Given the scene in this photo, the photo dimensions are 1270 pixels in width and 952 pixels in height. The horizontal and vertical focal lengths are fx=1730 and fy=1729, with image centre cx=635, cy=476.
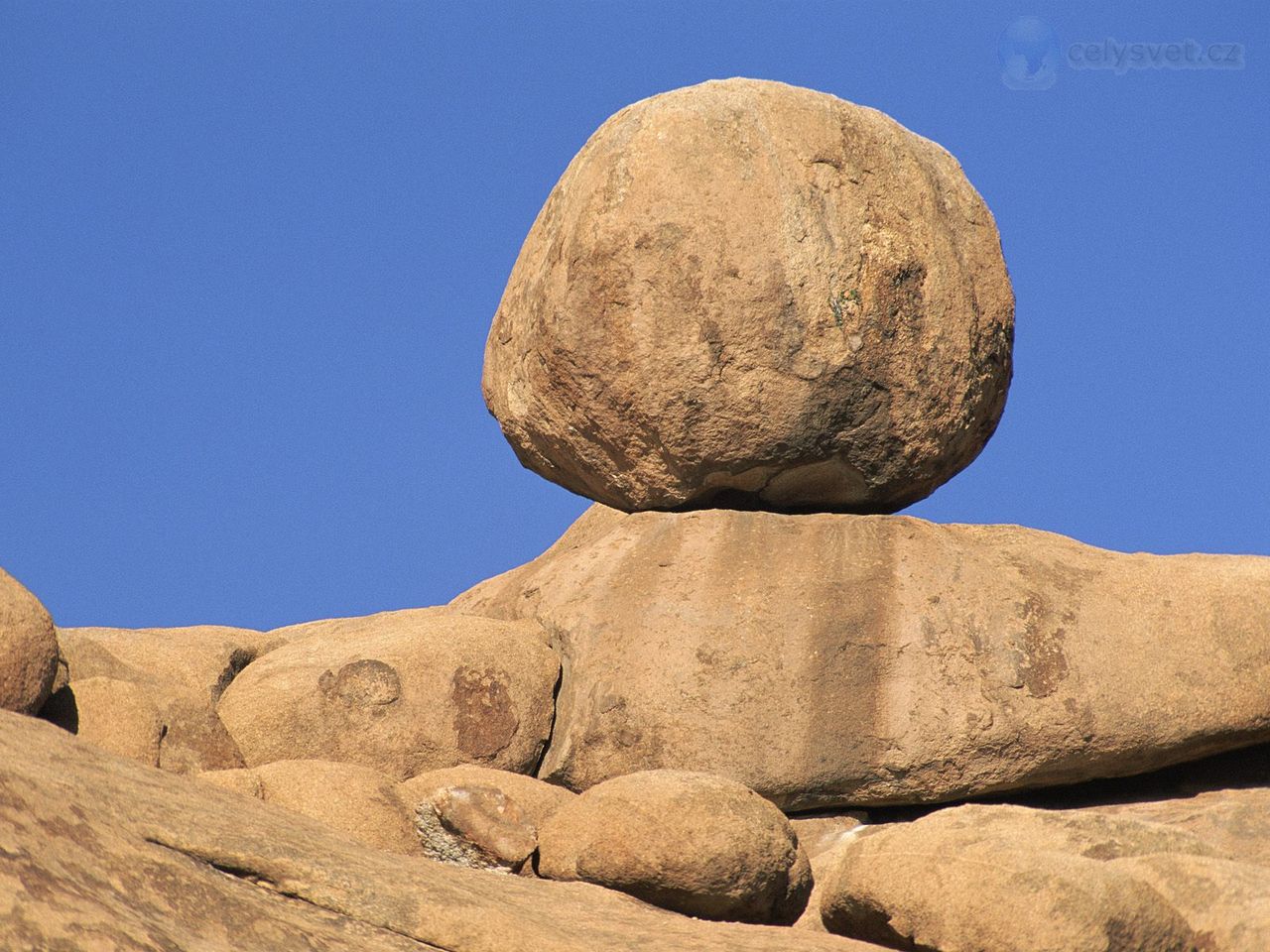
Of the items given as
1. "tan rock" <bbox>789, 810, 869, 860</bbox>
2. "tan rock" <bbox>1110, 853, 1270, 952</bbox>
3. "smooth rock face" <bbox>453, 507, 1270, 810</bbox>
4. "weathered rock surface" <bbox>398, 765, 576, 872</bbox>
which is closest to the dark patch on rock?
"smooth rock face" <bbox>453, 507, 1270, 810</bbox>

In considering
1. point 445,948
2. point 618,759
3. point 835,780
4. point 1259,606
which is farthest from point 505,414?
point 445,948

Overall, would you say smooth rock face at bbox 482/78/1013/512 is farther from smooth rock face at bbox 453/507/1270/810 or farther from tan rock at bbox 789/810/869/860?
tan rock at bbox 789/810/869/860

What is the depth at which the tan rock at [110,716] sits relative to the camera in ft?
21.6

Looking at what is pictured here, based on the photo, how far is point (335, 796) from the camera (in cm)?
638

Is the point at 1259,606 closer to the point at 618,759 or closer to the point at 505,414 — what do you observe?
the point at 618,759

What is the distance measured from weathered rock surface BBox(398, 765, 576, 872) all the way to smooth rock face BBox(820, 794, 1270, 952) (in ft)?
3.82

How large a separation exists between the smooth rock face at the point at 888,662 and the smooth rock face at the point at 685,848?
1614mm

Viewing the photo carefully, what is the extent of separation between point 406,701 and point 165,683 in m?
1.06

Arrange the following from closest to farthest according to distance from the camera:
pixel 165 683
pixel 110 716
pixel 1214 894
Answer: pixel 1214 894 < pixel 110 716 < pixel 165 683

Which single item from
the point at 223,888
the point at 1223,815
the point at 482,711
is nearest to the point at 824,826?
the point at 482,711

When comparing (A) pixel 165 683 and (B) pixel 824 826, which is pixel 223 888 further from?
(B) pixel 824 826

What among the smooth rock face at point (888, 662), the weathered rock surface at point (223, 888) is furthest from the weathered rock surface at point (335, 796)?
the smooth rock face at point (888, 662)

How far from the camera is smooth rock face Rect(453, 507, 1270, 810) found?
7727mm

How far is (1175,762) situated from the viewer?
8.13 m
